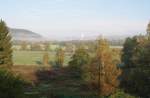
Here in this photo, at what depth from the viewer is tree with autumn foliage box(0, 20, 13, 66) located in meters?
62.6

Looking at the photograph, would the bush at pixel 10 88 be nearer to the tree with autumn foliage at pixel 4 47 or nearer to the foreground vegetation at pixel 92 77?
the foreground vegetation at pixel 92 77

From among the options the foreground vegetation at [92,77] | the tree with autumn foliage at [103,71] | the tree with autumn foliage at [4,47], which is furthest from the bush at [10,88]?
the tree with autumn foliage at [4,47]

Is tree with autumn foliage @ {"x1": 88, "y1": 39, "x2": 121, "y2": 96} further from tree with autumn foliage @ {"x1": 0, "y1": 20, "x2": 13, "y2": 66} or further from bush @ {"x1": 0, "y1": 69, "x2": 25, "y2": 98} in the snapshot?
tree with autumn foliage @ {"x1": 0, "y1": 20, "x2": 13, "y2": 66}

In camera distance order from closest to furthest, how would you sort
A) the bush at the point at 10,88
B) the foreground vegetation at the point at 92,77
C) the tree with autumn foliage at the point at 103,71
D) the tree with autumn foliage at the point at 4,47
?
the bush at the point at 10,88 → the foreground vegetation at the point at 92,77 → the tree with autumn foliage at the point at 103,71 → the tree with autumn foliage at the point at 4,47

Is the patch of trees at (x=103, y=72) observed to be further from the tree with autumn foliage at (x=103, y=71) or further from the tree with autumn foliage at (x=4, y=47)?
the tree with autumn foliage at (x=4, y=47)

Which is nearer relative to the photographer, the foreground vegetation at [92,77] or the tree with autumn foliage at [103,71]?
the foreground vegetation at [92,77]

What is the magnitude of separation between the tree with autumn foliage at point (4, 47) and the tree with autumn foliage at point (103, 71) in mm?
26896

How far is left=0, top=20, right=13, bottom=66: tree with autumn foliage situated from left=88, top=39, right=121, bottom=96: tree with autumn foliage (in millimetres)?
26896

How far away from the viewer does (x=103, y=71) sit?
39531mm

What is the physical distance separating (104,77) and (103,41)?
456 centimetres

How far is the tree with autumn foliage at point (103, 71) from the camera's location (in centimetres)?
3922

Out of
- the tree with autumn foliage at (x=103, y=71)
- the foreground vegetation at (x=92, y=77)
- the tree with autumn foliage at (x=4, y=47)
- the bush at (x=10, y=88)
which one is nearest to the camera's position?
the bush at (x=10, y=88)

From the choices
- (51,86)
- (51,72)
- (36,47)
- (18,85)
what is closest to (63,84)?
(51,86)

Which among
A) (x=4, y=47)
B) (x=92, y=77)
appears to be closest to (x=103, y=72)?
(x=92, y=77)
